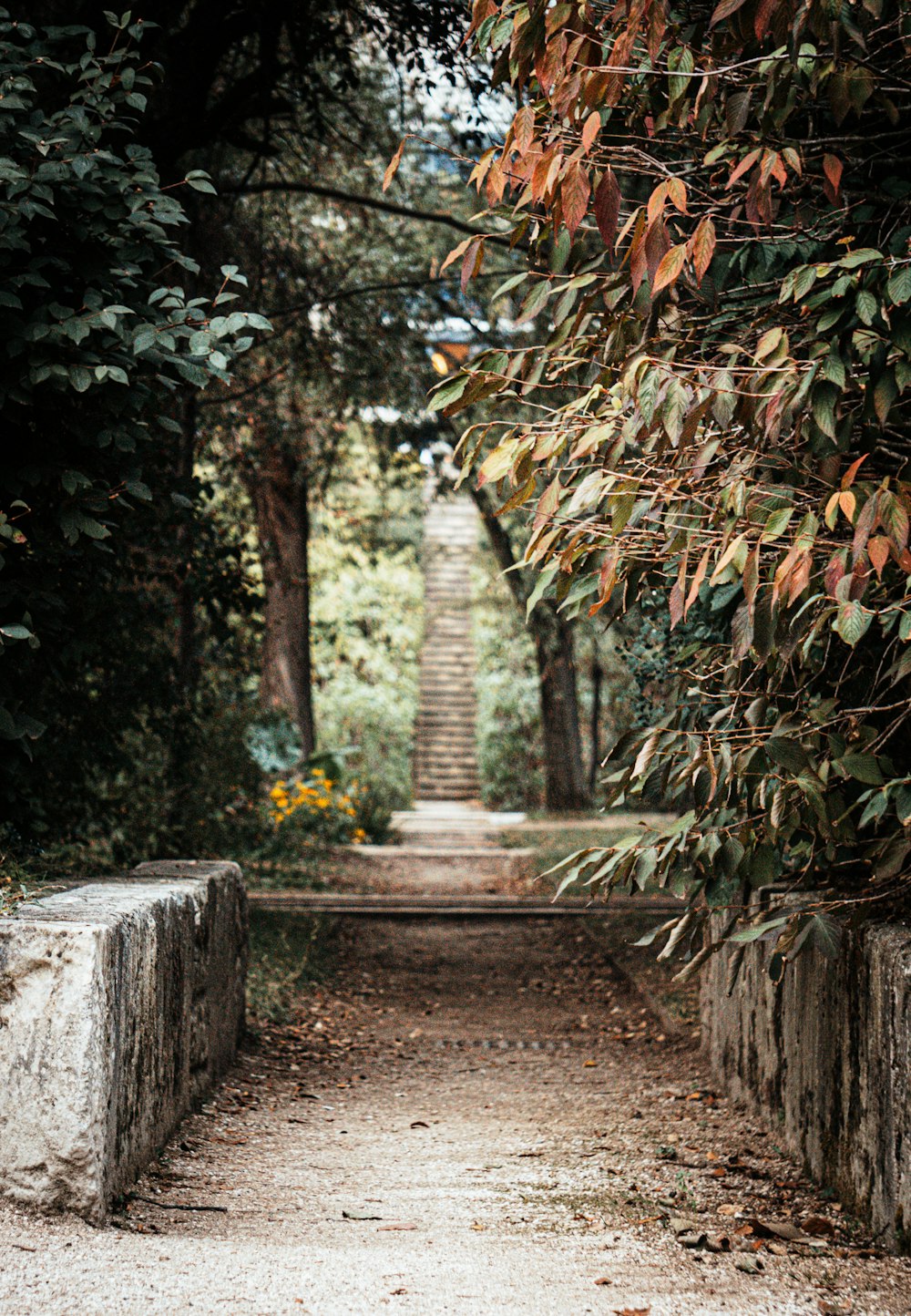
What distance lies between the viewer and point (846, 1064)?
332 cm

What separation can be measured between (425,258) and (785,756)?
7903mm

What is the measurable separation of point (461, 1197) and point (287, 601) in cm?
934

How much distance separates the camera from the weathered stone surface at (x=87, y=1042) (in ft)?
9.41

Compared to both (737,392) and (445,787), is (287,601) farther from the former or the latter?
(737,392)

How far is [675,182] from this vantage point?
2305 mm

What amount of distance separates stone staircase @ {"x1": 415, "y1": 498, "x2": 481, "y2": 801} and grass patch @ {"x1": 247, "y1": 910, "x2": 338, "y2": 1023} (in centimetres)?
902

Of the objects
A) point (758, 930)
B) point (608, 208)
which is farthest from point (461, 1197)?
point (608, 208)

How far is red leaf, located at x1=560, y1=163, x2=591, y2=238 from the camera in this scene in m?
2.39

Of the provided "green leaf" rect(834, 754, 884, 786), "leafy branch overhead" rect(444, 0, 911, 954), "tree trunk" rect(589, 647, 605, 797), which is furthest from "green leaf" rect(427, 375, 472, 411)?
"tree trunk" rect(589, 647, 605, 797)

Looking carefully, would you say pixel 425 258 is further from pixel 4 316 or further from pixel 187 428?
pixel 4 316

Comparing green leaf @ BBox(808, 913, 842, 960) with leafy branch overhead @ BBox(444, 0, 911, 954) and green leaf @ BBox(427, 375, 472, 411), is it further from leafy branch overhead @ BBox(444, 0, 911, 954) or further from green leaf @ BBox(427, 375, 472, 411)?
green leaf @ BBox(427, 375, 472, 411)

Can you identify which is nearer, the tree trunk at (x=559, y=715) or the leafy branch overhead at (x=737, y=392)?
the leafy branch overhead at (x=737, y=392)

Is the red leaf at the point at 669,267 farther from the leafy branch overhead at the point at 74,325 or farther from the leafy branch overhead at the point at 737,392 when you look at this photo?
the leafy branch overhead at the point at 74,325

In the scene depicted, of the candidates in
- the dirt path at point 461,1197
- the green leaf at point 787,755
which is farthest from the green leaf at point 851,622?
the dirt path at point 461,1197
